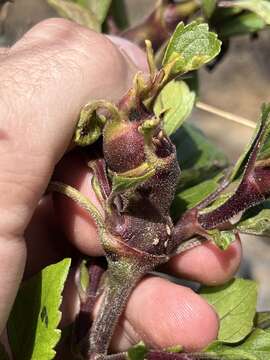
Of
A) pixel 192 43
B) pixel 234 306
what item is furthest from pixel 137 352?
pixel 192 43

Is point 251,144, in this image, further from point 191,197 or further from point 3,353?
point 3,353

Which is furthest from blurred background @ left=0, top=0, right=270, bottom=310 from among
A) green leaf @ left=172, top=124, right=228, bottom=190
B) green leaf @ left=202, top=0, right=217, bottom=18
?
green leaf @ left=202, top=0, right=217, bottom=18

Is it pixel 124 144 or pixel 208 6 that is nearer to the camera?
pixel 124 144

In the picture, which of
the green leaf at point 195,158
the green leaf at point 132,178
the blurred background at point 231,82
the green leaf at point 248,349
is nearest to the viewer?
the green leaf at point 132,178

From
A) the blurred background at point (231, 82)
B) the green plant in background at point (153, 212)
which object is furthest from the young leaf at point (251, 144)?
the blurred background at point (231, 82)

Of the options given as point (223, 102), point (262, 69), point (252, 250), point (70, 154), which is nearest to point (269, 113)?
point (70, 154)

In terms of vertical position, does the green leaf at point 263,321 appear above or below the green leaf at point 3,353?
below

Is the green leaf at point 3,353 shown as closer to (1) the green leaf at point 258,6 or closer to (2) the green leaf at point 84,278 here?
(2) the green leaf at point 84,278
